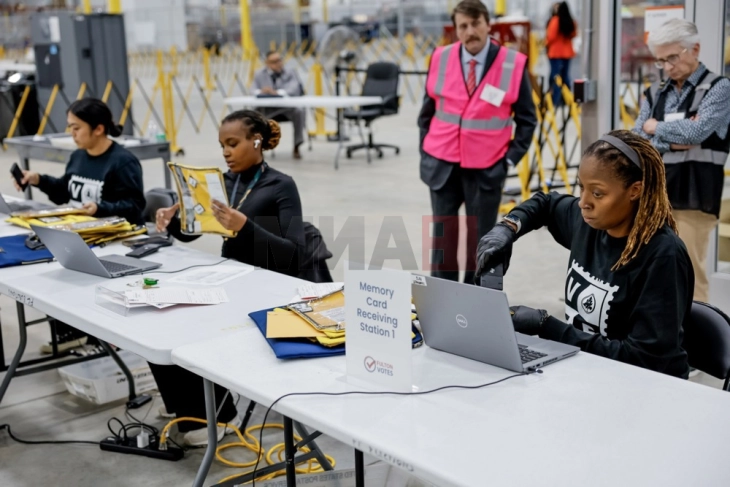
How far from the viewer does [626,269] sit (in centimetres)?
212

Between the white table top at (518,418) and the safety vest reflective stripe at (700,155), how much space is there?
1745mm

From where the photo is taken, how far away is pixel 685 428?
163 centimetres

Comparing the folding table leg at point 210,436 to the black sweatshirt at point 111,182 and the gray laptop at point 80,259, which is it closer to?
the gray laptop at point 80,259

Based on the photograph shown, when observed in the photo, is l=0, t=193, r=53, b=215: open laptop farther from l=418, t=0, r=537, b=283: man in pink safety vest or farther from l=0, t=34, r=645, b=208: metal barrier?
l=0, t=34, r=645, b=208: metal barrier

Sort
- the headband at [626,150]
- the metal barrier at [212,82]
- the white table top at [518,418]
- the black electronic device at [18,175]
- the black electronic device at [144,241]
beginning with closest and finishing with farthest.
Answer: the white table top at [518,418], the headband at [626,150], the black electronic device at [144,241], the black electronic device at [18,175], the metal barrier at [212,82]

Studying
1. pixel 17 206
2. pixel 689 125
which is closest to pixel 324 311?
pixel 689 125

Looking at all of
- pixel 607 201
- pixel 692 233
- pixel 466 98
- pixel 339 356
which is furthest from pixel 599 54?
pixel 339 356

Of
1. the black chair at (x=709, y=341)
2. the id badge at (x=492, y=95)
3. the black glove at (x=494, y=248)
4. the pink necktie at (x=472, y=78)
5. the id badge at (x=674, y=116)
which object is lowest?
the black chair at (x=709, y=341)

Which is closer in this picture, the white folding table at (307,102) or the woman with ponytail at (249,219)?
the woman with ponytail at (249,219)

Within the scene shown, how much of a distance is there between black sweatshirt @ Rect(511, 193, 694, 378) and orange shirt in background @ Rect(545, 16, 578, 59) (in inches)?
343

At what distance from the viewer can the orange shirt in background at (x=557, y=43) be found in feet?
34.8

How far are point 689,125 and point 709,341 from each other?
4.80 feet

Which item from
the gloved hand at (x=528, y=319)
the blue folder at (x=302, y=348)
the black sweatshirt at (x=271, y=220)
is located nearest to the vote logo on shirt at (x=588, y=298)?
the gloved hand at (x=528, y=319)

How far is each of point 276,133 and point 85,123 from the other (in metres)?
1.00
